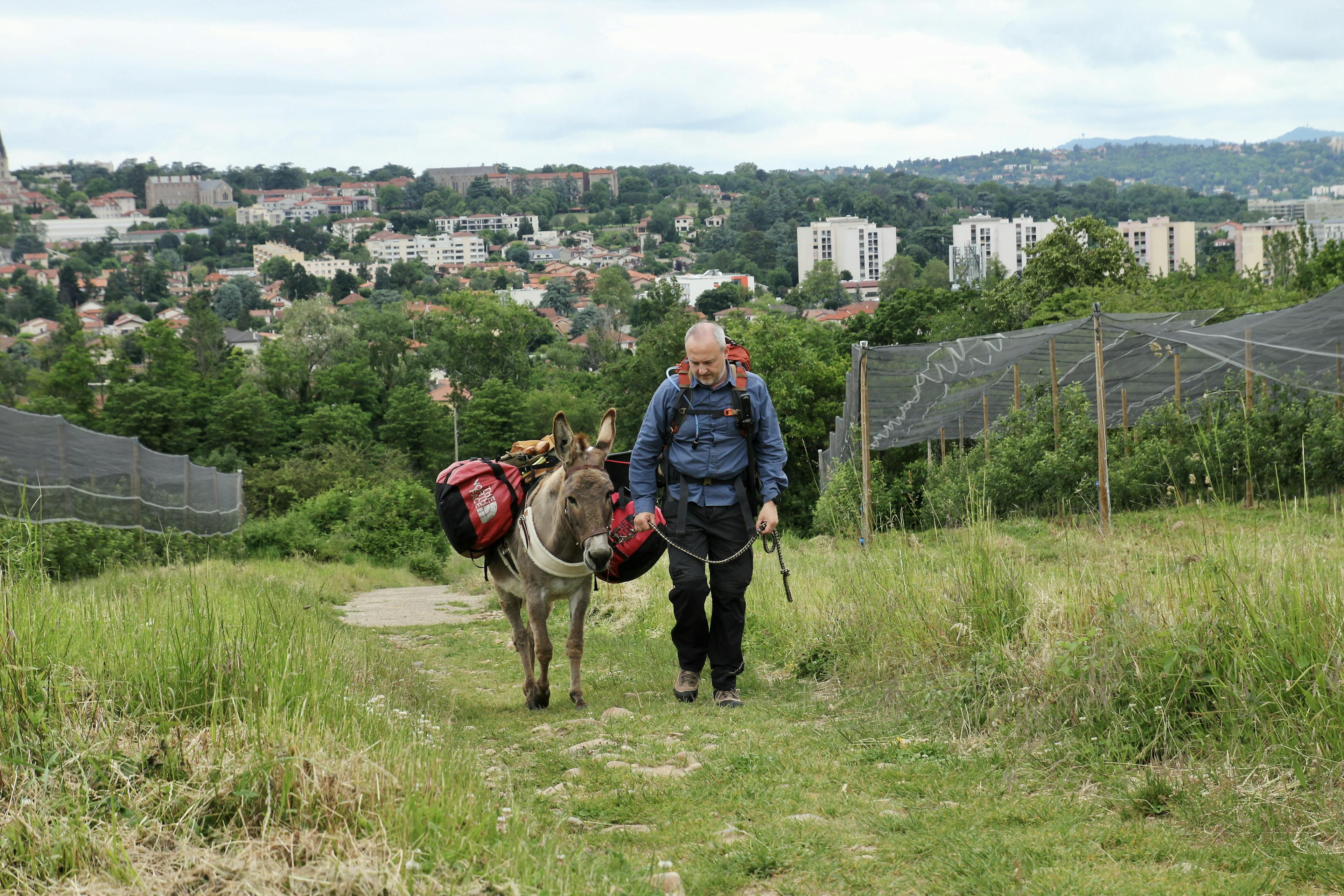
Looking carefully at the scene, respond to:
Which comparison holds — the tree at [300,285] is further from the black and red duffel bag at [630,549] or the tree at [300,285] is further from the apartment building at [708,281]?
the black and red duffel bag at [630,549]

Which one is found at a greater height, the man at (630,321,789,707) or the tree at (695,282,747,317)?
the tree at (695,282,747,317)

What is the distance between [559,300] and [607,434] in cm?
16661

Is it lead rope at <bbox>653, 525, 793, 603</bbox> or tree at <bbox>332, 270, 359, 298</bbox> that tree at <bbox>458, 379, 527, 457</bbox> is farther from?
tree at <bbox>332, 270, 359, 298</bbox>

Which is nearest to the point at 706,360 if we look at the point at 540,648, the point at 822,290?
the point at 540,648

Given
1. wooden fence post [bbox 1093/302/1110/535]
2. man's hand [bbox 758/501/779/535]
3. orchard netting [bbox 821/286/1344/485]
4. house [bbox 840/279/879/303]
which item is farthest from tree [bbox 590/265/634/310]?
man's hand [bbox 758/501/779/535]

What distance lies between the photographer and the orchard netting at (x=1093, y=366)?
12477 mm

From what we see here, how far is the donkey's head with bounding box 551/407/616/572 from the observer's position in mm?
6203

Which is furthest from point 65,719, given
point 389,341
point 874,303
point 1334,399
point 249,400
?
point 874,303

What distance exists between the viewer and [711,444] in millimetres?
6430

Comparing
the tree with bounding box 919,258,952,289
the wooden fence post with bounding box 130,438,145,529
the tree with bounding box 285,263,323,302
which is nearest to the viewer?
the wooden fence post with bounding box 130,438,145,529

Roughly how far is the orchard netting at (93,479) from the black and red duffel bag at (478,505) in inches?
172

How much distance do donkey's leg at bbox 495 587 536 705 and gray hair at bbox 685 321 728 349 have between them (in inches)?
88.1

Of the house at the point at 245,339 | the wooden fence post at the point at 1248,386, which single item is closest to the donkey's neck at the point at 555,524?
the wooden fence post at the point at 1248,386

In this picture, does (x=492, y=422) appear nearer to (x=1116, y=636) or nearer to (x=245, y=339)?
(x=245, y=339)
